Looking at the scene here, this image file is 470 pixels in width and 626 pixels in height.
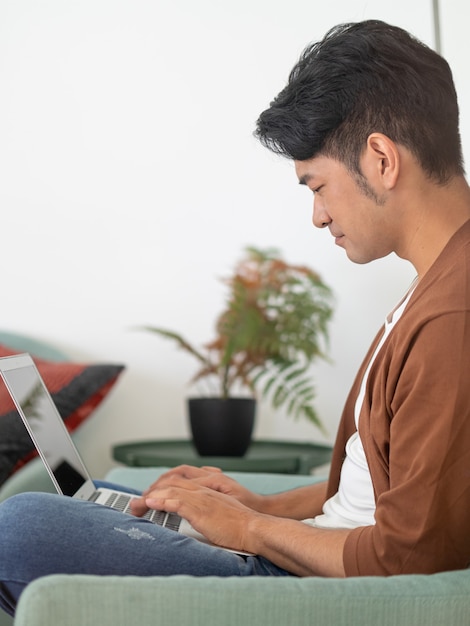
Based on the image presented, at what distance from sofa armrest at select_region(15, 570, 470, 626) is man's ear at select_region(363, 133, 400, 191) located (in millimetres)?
462

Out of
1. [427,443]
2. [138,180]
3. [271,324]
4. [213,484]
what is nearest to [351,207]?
[427,443]

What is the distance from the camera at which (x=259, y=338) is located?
2.25 meters

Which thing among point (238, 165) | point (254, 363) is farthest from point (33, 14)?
point (254, 363)

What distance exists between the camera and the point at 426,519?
907 mm

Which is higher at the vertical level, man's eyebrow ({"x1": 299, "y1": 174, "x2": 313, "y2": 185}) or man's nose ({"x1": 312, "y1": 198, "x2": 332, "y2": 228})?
man's eyebrow ({"x1": 299, "y1": 174, "x2": 313, "y2": 185})

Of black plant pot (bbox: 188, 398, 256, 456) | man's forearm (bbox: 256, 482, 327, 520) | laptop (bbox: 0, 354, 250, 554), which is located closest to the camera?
laptop (bbox: 0, 354, 250, 554)

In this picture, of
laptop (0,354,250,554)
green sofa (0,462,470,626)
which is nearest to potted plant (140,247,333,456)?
laptop (0,354,250,554)

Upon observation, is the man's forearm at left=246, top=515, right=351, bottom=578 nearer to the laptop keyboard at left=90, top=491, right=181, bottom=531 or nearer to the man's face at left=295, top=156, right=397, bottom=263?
the laptop keyboard at left=90, top=491, right=181, bottom=531

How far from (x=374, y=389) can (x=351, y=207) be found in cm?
23

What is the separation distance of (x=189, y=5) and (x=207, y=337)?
957 mm

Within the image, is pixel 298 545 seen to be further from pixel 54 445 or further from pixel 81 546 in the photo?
pixel 54 445

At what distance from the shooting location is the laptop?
1252 millimetres

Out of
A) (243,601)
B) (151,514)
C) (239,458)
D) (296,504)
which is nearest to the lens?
(243,601)

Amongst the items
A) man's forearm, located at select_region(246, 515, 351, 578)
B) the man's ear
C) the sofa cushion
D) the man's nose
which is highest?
the man's ear
